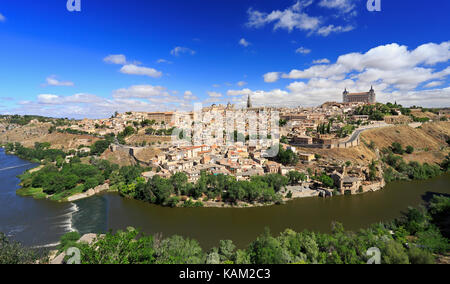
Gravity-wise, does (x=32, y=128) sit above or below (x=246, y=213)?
above

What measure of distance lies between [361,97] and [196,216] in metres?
70.3

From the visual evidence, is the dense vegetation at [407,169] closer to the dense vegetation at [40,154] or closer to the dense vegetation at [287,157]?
the dense vegetation at [287,157]

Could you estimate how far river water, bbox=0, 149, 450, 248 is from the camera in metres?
11.5

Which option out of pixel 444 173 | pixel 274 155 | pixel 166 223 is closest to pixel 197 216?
pixel 166 223

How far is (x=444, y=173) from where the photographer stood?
2200cm

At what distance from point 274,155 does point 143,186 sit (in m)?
14.3

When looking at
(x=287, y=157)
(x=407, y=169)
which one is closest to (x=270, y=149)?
(x=287, y=157)

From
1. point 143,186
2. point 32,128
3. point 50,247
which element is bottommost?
point 50,247

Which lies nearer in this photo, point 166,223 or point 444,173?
point 166,223

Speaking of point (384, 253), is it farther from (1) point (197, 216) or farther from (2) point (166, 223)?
(2) point (166, 223)

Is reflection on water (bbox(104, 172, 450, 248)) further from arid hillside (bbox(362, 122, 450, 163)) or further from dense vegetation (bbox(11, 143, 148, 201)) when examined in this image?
arid hillside (bbox(362, 122, 450, 163))

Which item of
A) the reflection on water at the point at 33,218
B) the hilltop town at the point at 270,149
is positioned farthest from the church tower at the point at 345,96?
the reflection on water at the point at 33,218
